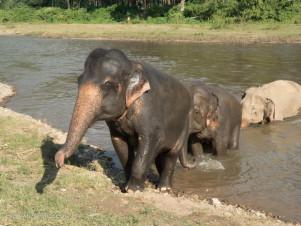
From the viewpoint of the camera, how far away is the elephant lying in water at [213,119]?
327 inches

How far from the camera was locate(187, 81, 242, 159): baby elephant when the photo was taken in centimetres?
830

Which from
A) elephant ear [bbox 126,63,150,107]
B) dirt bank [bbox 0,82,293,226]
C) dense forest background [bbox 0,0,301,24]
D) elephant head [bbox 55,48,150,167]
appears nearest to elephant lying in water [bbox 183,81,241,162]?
dirt bank [bbox 0,82,293,226]

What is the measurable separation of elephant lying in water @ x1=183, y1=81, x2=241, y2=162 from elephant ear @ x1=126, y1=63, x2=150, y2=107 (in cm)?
233

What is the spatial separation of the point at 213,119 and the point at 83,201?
325 centimetres

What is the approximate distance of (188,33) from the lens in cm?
3356

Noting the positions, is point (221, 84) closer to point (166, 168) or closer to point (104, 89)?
point (166, 168)

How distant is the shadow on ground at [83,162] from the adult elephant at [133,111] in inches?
24.8

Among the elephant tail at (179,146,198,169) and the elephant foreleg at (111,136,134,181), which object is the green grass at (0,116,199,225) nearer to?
the elephant foreleg at (111,136,134,181)

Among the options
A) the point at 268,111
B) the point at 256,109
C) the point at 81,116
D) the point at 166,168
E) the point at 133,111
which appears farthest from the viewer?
the point at 268,111

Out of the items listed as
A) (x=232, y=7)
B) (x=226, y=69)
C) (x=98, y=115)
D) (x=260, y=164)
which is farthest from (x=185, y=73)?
(x=232, y=7)

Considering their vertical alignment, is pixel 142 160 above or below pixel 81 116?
below

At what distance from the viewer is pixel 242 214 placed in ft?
20.1

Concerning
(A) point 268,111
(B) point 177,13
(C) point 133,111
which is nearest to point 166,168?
(C) point 133,111

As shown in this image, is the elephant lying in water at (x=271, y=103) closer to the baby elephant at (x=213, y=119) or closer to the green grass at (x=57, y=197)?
the baby elephant at (x=213, y=119)
